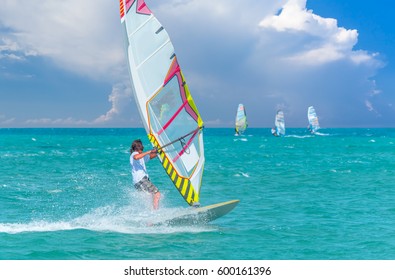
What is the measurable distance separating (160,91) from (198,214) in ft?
10.9

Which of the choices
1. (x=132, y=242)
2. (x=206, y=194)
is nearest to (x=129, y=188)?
(x=206, y=194)

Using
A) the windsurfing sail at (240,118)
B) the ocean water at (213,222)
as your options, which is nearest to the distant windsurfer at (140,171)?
the ocean water at (213,222)

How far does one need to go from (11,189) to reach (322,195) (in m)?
13.9

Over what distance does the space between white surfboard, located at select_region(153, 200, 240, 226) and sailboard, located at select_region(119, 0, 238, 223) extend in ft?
3.35

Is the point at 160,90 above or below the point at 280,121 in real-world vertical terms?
below

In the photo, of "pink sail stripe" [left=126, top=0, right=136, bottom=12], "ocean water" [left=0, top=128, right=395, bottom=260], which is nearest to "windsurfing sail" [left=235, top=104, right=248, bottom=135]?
"ocean water" [left=0, top=128, right=395, bottom=260]

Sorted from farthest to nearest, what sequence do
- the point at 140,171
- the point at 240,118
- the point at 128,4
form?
the point at 240,118 → the point at 140,171 → the point at 128,4

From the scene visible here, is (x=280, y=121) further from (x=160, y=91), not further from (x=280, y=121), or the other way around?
(x=160, y=91)

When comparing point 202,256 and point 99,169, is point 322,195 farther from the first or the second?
point 99,169

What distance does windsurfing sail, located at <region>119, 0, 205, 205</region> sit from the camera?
1186 centimetres

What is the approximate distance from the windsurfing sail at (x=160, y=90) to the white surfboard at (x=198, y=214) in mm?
1066

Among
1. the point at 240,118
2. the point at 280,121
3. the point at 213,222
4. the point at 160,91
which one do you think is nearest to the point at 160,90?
the point at 160,91

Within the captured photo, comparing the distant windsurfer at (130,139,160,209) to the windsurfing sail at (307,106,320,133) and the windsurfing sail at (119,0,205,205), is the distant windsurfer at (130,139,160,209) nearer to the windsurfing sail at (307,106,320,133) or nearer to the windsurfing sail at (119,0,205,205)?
the windsurfing sail at (119,0,205,205)

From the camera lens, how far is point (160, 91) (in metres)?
12.1
